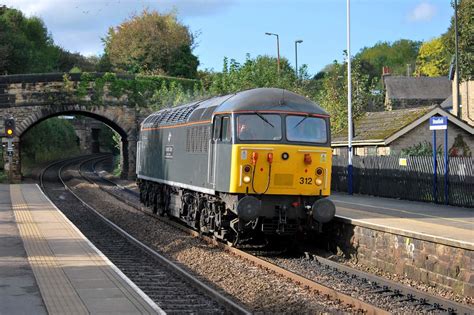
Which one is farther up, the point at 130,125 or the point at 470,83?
the point at 470,83

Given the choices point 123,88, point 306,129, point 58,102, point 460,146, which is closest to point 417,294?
point 306,129

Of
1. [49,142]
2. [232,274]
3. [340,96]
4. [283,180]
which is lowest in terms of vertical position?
[232,274]

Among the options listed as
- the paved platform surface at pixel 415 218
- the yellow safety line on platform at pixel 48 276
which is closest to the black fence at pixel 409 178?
the paved platform surface at pixel 415 218

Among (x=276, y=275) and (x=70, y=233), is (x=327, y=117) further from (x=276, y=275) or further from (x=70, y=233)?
(x=70, y=233)

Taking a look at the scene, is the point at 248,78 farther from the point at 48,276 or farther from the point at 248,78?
the point at 48,276

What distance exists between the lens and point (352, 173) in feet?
93.5

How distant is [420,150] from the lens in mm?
29297

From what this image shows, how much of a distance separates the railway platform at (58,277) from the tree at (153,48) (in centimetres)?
4496

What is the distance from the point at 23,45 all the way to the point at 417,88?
134 ft

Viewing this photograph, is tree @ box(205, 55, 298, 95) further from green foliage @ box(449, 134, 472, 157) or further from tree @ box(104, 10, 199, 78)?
tree @ box(104, 10, 199, 78)

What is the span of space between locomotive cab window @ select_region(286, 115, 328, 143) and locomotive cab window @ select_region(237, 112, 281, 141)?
0.27m

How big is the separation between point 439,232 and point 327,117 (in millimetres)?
3722

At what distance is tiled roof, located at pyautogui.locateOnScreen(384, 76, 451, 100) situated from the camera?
72.6 m

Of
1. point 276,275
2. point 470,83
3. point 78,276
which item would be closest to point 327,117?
point 276,275
